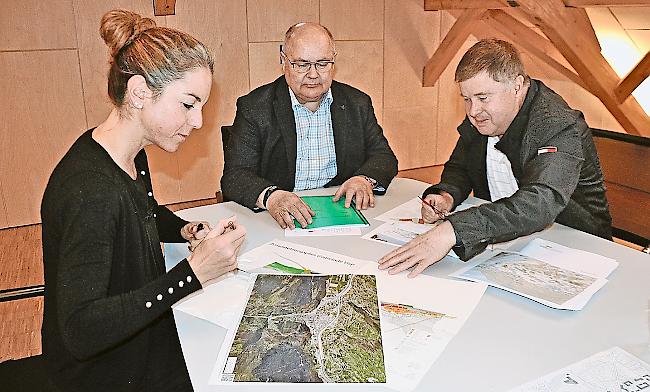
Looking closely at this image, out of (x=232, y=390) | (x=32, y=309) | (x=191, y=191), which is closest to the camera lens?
(x=232, y=390)

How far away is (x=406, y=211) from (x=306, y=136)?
Result: 673mm

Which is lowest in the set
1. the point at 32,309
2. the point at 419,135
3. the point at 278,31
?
the point at 32,309

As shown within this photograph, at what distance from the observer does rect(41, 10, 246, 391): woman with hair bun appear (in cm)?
116

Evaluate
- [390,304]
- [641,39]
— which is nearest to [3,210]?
[390,304]

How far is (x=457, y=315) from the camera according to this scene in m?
1.28

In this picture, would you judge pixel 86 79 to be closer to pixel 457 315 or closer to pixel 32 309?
pixel 32 309

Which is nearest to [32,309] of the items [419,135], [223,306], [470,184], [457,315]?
[223,306]

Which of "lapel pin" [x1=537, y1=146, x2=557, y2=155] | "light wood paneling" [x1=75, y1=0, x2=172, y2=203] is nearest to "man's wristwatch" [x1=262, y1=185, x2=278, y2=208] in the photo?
"lapel pin" [x1=537, y1=146, x2=557, y2=155]

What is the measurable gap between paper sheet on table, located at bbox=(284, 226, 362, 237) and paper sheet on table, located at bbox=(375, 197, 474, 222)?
15cm

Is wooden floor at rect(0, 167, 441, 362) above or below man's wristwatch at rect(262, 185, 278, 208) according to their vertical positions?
below

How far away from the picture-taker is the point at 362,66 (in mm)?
4883

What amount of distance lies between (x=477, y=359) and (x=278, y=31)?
378cm

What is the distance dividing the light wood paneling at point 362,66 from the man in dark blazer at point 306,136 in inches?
90.0

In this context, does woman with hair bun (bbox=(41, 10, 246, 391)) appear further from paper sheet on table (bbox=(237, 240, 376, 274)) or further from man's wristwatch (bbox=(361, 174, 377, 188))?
man's wristwatch (bbox=(361, 174, 377, 188))
